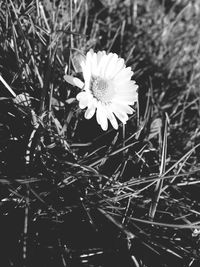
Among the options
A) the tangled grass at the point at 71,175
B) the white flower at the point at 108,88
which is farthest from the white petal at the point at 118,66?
the tangled grass at the point at 71,175

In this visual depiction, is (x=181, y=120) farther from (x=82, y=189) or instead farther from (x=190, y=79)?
(x=82, y=189)

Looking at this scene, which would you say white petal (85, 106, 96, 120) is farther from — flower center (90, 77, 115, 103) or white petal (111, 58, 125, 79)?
white petal (111, 58, 125, 79)

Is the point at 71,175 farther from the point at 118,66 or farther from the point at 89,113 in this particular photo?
the point at 118,66

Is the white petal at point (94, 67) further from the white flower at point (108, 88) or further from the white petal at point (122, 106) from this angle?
the white petal at point (122, 106)

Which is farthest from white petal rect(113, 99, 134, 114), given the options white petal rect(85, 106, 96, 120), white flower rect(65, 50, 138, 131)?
white petal rect(85, 106, 96, 120)

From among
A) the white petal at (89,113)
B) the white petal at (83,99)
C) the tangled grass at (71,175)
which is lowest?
the tangled grass at (71,175)

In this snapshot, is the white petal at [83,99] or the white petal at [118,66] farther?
the white petal at [118,66]
